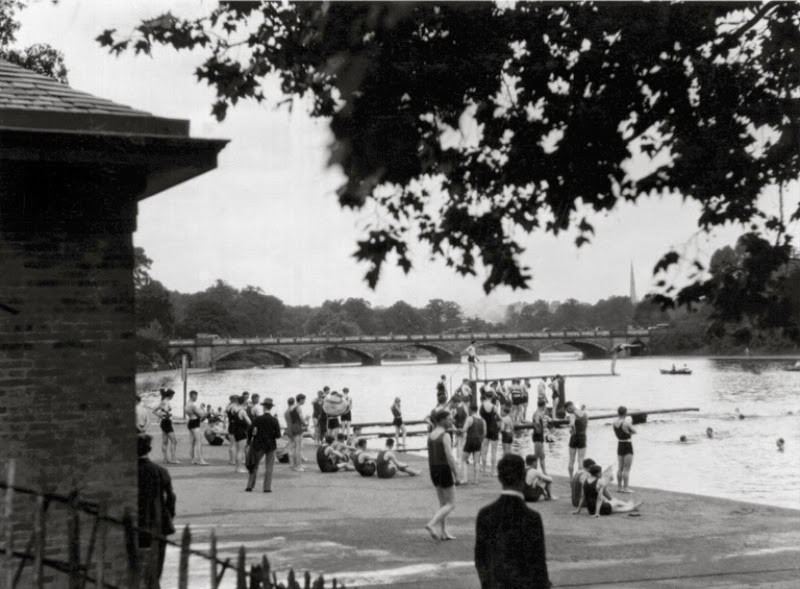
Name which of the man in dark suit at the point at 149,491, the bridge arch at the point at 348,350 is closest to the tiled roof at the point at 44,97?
the man in dark suit at the point at 149,491

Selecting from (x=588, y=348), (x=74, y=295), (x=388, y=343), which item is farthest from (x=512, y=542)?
(x=588, y=348)

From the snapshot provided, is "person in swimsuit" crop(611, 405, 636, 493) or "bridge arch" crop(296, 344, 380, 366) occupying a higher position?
"bridge arch" crop(296, 344, 380, 366)

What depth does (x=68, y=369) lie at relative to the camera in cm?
758

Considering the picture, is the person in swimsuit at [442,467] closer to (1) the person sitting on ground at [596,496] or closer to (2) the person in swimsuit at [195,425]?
(1) the person sitting on ground at [596,496]

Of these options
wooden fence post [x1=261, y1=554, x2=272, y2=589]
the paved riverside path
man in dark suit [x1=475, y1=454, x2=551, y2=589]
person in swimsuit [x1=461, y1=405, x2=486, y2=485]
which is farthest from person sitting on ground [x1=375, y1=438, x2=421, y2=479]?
wooden fence post [x1=261, y1=554, x2=272, y2=589]

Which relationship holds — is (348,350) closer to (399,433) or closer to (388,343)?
(388,343)

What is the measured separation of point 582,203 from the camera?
9266 mm

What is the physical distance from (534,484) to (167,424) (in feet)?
28.3

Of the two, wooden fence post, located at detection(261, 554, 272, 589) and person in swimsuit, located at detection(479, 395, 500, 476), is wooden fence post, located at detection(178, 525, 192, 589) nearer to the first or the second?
wooden fence post, located at detection(261, 554, 272, 589)

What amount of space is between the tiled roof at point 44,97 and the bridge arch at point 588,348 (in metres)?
113

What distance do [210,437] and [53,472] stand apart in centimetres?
2235

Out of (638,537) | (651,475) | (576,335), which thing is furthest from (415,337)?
(638,537)

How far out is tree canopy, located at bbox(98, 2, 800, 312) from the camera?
8172 mm

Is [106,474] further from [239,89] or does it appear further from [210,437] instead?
[210,437]
